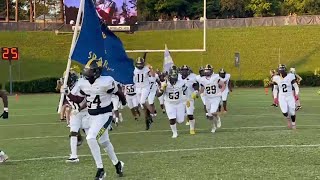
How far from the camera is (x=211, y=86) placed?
18.1 metres

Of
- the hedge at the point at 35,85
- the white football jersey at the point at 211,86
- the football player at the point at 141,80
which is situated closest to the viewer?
the white football jersey at the point at 211,86

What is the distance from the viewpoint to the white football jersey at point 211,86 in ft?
59.4

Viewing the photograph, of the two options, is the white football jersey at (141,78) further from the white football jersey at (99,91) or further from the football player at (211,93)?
the white football jersey at (99,91)

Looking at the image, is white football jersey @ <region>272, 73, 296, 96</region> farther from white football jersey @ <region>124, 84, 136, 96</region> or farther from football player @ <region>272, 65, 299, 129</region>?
white football jersey @ <region>124, 84, 136, 96</region>

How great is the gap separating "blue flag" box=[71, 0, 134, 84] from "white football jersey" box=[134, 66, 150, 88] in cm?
519

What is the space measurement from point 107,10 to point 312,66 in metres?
28.7

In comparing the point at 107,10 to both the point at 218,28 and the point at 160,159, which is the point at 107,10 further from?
the point at 218,28

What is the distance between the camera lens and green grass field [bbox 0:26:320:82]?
52.4m

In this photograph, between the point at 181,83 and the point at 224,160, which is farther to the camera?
the point at 181,83

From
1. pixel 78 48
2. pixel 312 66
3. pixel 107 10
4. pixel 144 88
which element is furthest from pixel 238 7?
pixel 78 48

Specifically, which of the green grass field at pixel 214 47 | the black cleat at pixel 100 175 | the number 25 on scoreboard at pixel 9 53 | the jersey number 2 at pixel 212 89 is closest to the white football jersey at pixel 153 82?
the jersey number 2 at pixel 212 89

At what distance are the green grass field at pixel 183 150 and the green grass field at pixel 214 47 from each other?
3040 cm

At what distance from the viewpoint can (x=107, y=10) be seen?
27797 millimetres

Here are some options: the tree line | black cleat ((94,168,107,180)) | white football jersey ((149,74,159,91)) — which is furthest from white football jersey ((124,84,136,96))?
the tree line
